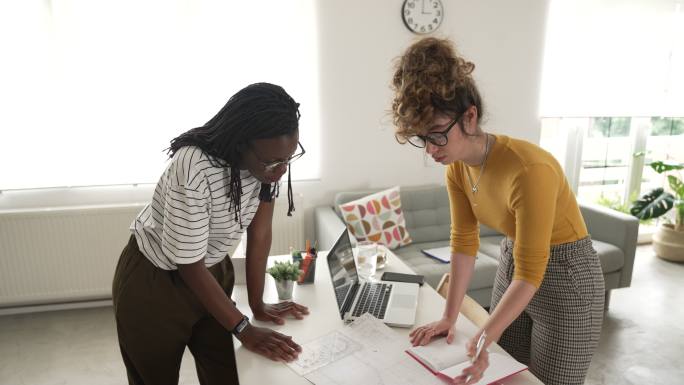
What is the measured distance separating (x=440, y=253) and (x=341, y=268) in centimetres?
147

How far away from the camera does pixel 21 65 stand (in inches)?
108

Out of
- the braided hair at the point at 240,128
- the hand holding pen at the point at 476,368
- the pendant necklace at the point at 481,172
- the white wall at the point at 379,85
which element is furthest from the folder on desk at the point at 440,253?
the braided hair at the point at 240,128

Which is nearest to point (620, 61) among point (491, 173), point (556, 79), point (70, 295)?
point (556, 79)

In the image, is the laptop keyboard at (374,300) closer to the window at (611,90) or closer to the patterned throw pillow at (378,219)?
the patterned throw pillow at (378,219)

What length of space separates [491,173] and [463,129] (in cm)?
18

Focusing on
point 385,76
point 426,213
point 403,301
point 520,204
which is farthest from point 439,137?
point 385,76

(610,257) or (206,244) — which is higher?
(206,244)

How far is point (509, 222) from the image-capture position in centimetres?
133

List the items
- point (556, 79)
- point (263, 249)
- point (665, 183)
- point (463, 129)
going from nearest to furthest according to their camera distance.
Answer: point (463, 129) < point (263, 249) < point (556, 79) < point (665, 183)

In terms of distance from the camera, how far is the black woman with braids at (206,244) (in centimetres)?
117

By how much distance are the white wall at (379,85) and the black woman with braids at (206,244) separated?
190 centimetres

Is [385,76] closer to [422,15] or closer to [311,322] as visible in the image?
[422,15]

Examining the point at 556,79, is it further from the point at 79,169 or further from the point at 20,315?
the point at 20,315

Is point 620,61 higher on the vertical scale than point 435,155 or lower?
higher
